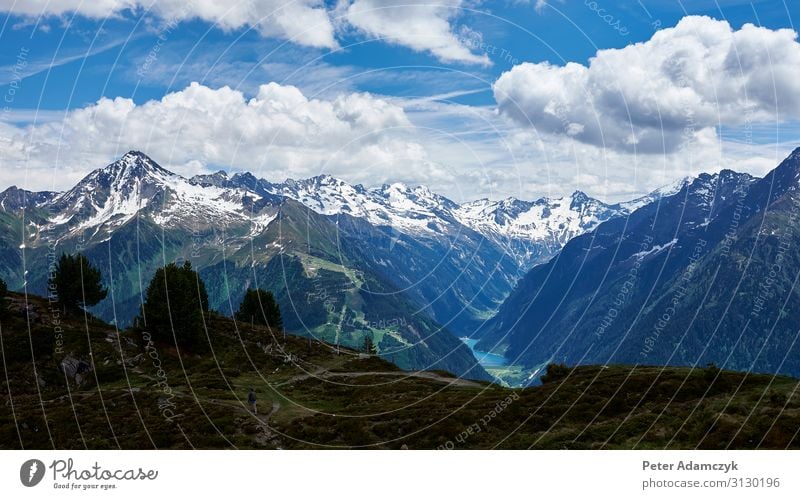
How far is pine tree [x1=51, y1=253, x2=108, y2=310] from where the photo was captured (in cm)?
10700

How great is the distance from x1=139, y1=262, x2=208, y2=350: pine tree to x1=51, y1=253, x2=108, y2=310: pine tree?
1464 centimetres

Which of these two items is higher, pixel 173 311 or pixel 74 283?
pixel 74 283

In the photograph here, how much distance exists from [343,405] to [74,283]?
211ft

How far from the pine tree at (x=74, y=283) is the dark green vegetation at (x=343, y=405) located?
8611 mm

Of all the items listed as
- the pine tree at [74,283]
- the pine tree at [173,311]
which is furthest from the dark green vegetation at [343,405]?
the pine tree at [74,283]

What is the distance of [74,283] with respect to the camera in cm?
10750

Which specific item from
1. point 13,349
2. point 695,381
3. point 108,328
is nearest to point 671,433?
point 695,381

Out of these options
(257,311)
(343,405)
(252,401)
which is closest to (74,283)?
(257,311)

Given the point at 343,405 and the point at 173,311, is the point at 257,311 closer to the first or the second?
the point at 173,311

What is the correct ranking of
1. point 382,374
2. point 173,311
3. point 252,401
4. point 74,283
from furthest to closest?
point 74,283
point 173,311
point 382,374
point 252,401

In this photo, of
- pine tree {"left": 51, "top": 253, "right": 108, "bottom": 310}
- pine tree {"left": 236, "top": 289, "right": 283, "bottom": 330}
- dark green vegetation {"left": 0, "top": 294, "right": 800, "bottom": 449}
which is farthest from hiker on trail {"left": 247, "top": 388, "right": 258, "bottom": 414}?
pine tree {"left": 236, "top": 289, "right": 283, "bottom": 330}

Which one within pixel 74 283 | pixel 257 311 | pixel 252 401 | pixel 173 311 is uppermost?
pixel 74 283

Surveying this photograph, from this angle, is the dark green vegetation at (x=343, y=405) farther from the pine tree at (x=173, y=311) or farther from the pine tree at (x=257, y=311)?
the pine tree at (x=257, y=311)

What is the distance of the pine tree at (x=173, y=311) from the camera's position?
326 ft
